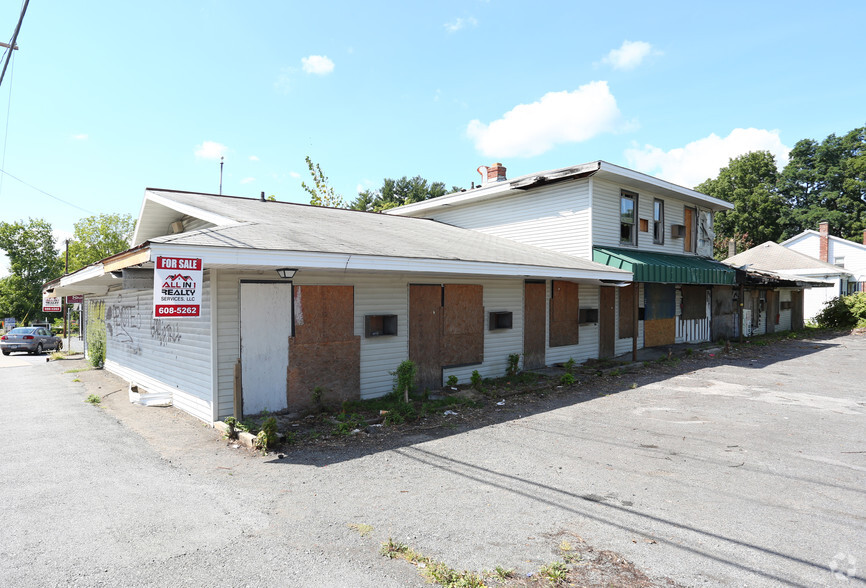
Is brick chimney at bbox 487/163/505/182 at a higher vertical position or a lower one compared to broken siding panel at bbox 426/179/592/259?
higher

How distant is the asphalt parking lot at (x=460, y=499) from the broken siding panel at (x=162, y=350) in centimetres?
67

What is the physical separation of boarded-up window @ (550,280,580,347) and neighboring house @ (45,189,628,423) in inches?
2.0

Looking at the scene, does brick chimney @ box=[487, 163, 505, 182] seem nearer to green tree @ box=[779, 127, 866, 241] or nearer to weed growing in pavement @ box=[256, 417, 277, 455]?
weed growing in pavement @ box=[256, 417, 277, 455]

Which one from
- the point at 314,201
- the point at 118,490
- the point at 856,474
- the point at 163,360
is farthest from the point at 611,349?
the point at 314,201

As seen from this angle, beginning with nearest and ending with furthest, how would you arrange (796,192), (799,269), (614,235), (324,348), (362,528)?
(362,528) < (324,348) < (614,235) < (799,269) < (796,192)

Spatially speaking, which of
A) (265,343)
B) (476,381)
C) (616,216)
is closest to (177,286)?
(265,343)

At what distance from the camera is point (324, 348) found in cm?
908

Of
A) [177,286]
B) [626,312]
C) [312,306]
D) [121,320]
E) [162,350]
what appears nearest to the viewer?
[177,286]

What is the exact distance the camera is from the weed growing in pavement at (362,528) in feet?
14.4

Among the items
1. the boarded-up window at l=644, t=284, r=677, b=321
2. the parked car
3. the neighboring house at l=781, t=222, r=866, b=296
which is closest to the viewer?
the boarded-up window at l=644, t=284, r=677, b=321

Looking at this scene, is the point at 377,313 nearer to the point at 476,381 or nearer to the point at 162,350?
the point at 476,381

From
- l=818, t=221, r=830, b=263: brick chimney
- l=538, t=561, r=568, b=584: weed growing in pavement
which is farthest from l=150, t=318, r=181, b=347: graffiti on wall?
l=818, t=221, r=830, b=263: brick chimney

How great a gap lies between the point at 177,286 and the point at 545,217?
11.9 meters

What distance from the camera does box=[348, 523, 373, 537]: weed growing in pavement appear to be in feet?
14.4
